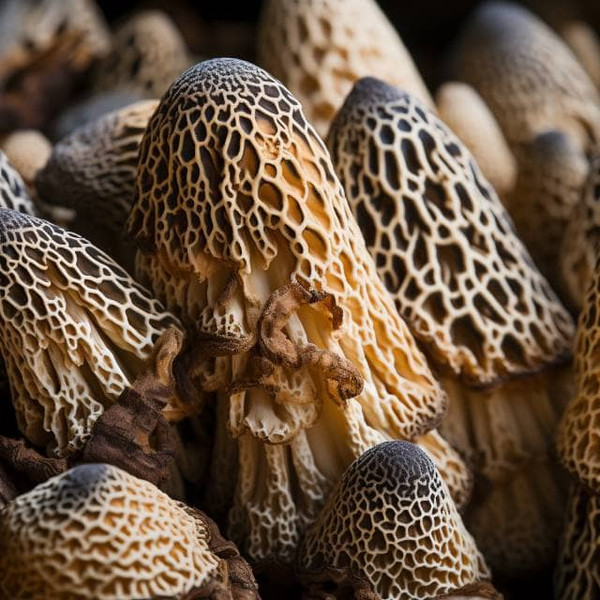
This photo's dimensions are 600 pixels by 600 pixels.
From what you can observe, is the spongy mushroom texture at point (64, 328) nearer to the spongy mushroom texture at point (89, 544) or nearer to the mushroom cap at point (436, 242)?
the spongy mushroom texture at point (89, 544)

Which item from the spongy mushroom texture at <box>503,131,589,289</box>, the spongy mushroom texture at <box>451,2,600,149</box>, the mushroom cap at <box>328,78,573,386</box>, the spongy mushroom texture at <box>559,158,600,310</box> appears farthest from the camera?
the spongy mushroom texture at <box>451,2,600,149</box>

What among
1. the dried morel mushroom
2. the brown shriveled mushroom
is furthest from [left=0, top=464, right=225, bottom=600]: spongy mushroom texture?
the brown shriveled mushroom

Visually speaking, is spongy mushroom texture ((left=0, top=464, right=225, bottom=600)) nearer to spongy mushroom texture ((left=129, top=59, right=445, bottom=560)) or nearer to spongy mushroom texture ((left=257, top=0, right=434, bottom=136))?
spongy mushroom texture ((left=129, top=59, right=445, bottom=560))

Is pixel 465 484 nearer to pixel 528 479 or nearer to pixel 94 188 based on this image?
pixel 528 479

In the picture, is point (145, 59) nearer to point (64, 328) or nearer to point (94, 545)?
point (64, 328)

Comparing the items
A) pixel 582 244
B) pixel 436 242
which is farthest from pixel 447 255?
pixel 582 244

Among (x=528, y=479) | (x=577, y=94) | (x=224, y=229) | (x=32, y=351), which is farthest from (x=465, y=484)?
(x=577, y=94)

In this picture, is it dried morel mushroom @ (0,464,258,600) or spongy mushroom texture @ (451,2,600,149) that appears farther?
spongy mushroom texture @ (451,2,600,149)
